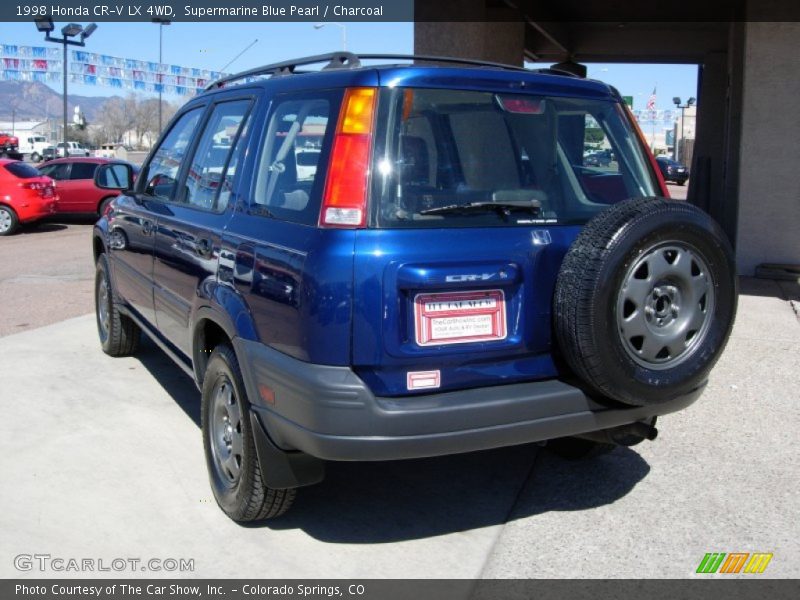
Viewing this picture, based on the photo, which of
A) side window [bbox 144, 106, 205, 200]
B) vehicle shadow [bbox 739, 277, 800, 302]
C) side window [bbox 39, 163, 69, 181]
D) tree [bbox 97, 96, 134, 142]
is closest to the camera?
side window [bbox 144, 106, 205, 200]

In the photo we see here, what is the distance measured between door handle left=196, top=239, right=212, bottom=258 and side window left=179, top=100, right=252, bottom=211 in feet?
0.56

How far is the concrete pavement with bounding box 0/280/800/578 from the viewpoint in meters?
3.69

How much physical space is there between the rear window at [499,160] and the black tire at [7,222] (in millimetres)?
15625

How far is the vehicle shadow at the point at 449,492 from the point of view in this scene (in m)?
4.01

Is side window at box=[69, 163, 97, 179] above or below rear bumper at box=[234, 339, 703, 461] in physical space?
above

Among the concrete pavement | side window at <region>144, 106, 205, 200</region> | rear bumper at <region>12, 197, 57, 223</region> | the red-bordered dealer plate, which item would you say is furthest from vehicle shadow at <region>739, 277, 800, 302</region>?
rear bumper at <region>12, 197, 57, 223</region>

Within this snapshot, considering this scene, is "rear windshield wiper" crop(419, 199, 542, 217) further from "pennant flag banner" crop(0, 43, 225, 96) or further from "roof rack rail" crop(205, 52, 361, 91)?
"pennant flag banner" crop(0, 43, 225, 96)

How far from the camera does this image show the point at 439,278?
128 inches

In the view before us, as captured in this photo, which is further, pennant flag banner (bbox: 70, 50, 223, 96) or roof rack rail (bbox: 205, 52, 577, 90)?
pennant flag banner (bbox: 70, 50, 223, 96)

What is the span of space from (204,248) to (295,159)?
81 centimetres

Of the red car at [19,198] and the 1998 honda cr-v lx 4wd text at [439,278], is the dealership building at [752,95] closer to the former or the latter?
the 1998 honda cr-v lx 4wd text at [439,278]

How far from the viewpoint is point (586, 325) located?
3.33m

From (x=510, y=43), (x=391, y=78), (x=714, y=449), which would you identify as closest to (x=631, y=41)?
(x=510, y=43)

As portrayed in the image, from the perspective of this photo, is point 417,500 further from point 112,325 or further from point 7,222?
point 7,222
